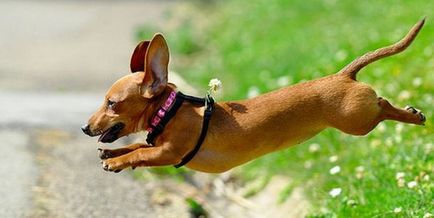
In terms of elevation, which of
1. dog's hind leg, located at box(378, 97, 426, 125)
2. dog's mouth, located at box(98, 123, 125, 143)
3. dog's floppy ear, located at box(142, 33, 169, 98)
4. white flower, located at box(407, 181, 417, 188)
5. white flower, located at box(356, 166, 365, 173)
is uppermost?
dog's floppy ear, located at box(142, 33, 169, 98)

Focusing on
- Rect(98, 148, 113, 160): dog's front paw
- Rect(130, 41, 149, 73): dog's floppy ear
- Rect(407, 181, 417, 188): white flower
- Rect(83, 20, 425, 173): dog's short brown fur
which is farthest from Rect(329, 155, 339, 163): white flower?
Rect(98, 148, 113, 160): dog's front paw

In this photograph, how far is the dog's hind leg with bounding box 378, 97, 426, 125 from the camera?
178 inches

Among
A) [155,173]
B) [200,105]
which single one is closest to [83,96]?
[155,173]

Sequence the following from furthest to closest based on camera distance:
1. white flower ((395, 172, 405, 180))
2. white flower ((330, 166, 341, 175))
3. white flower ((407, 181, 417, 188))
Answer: white flower ((330, 166, 341, 175)) → white flower ((395, 172, 405, 180)) → white flower ((407, 181, 417, 188))

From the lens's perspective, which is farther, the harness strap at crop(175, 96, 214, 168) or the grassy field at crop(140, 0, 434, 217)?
the grassy field at crop(140, 0, 434, 217)

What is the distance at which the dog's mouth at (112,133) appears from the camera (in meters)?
4.30

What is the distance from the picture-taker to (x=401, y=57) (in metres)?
7.89

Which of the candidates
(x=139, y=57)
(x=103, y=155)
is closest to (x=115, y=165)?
(x=103, y=155)

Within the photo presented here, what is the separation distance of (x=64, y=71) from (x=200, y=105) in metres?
6.74

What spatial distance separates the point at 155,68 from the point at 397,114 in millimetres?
1225

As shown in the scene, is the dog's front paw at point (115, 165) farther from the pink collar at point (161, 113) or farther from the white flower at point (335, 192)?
the white flower at point (335, 192)

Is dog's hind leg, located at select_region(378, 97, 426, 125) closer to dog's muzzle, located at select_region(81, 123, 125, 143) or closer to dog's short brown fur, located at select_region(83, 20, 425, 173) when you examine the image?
dog's short brown fur, located at select_region(83, 20, 425, 173)

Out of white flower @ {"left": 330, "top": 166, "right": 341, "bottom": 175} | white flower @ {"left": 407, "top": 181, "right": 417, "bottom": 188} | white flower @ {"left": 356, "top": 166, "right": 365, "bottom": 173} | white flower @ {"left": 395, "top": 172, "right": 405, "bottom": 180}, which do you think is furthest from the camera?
white flower @ {"left": 356, "top": 166, "right": 365, "bottom": 173}

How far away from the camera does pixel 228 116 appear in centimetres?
444
